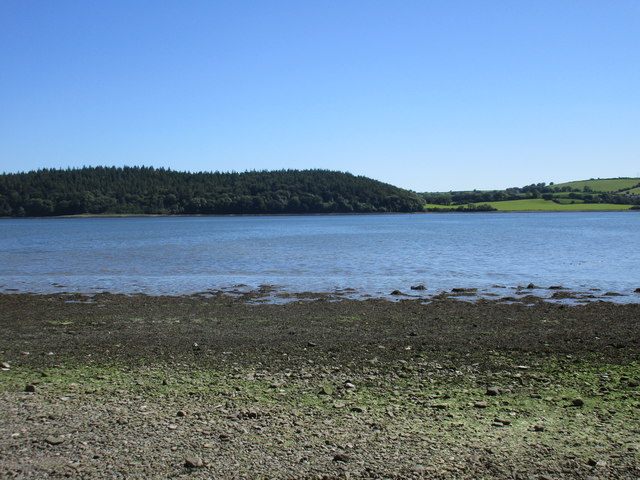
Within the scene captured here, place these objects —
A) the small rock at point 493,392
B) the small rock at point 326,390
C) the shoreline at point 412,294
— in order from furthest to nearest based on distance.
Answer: the shoreline at point 412,294
the small rock at point 326,390
the small rock at point 493,392

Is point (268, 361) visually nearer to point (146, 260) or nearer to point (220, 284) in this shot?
point (220, 284)

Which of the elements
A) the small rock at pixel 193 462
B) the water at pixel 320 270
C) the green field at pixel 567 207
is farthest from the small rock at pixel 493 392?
the green field at pixel 567 207

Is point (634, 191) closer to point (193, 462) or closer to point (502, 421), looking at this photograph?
point (502, 421)

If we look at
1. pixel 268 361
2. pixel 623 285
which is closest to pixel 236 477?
pixel 268 361

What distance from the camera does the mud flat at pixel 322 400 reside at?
620 cm

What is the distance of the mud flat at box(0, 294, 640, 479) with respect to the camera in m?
6.20

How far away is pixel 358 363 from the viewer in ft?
35.4

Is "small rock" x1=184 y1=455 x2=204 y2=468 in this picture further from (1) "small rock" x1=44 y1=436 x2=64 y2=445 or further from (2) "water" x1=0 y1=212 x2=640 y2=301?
(2) "water" x1=0 y1=212 x2=640 y2=301

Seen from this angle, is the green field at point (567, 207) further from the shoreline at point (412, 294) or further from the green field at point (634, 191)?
the shoreline at point (412, 294)

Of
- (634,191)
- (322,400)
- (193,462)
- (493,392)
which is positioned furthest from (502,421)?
(634,191)

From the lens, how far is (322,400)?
331 inches

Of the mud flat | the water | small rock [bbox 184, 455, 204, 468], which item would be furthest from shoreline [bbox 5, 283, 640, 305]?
small rock [bbox 184, 455, 204, 468]

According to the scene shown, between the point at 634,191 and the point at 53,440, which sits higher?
the point at 634,191

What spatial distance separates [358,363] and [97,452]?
17.7 ft
